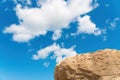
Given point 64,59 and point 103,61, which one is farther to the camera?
point 64,59

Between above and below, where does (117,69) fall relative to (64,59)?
below

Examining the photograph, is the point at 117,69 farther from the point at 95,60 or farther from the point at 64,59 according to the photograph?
the point at 64,59

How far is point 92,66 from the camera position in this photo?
23.2 meters

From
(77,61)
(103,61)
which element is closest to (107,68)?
(103,61)

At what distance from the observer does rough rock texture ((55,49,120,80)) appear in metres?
22.6

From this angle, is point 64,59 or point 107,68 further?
point 64,59

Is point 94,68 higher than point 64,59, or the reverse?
point 64,59

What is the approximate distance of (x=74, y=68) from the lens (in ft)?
77.5

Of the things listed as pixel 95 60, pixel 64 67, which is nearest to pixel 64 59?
pixel 64 67

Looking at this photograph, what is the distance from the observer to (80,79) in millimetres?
23328

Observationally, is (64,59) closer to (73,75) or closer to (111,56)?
(73,75)

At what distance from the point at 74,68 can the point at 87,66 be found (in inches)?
37.3

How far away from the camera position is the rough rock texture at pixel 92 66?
22.6 meters

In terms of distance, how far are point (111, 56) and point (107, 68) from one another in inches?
38.9
